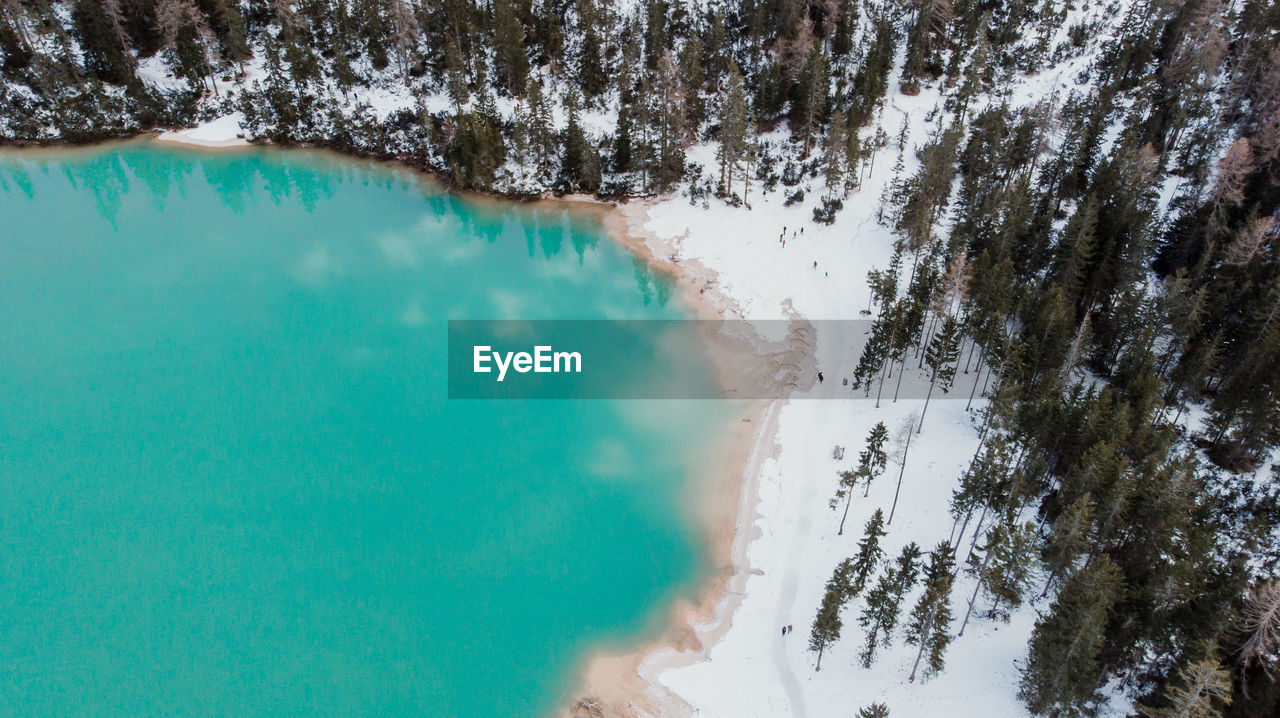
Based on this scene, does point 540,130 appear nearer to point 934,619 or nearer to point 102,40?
point 102,40

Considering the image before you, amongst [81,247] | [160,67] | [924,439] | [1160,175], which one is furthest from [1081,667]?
[160,67]

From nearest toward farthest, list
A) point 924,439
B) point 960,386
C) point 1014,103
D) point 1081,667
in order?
1. point 1081,667
2. point 924,439
3. point 960,386
4. point 1014,103

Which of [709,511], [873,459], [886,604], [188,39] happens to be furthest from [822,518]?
[188,39]

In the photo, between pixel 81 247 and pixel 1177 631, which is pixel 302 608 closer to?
pixel 1177 631

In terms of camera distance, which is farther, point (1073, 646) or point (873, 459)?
point (873, 459)

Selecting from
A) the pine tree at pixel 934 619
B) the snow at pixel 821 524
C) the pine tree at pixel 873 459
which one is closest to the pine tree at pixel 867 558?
the snow at pixel 821 524

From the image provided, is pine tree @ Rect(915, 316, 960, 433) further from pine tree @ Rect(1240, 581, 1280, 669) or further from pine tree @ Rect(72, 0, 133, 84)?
pine tree @ Rect(72, 0, 133, 84)

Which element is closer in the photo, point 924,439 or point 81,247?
point 924,439
